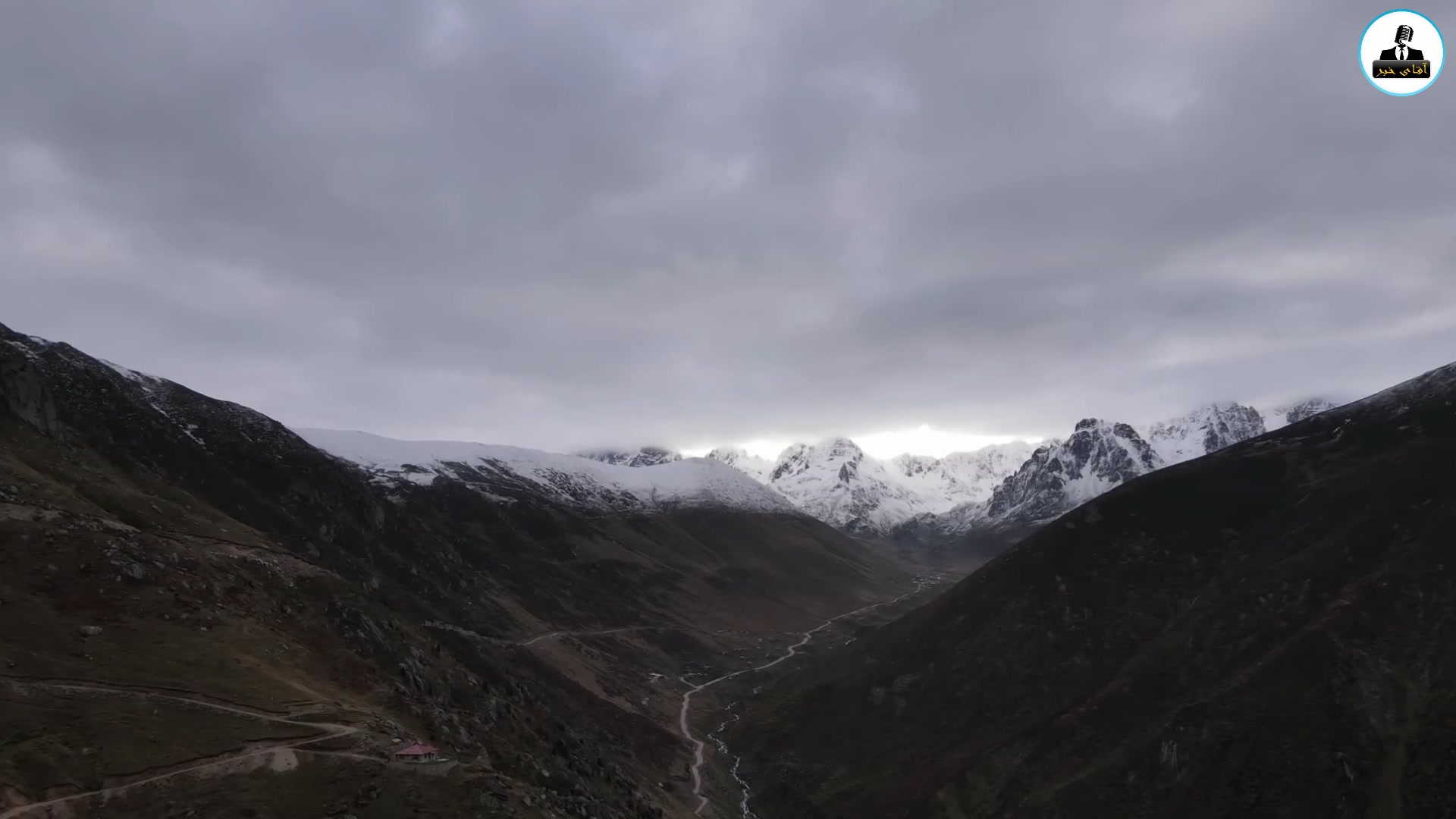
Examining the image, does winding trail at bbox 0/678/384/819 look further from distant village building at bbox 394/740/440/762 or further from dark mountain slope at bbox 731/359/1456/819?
dark mountain slope at bbox 731/359/1456/819

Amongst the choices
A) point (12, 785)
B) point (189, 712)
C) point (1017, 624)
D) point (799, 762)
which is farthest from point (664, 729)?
point (12, 785)

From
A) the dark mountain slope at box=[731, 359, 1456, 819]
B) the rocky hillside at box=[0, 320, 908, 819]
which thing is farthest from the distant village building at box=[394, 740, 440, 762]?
the dark mountain slope at box=[731, 359, 1456, 819]

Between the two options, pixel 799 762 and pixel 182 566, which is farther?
pixel 799 762

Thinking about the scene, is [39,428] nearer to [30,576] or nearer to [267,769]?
[30,576]

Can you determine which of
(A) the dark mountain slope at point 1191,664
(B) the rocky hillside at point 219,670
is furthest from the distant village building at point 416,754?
(A) the dark mountain slope at point 1191,664

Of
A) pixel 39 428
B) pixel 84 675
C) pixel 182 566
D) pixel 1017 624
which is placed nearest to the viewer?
pixel 84 675

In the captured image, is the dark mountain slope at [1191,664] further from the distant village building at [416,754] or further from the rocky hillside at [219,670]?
the distant village building at [416,754]

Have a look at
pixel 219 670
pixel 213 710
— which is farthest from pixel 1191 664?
pixel 219 670
